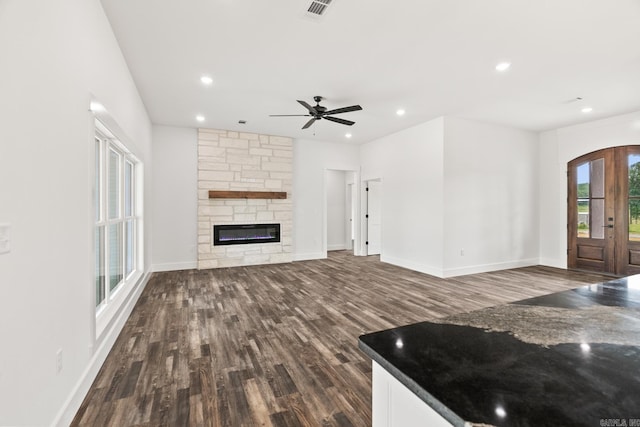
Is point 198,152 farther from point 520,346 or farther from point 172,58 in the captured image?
point 520,346

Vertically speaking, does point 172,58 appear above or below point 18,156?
above

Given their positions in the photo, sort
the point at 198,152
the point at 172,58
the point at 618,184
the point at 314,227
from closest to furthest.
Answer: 1. the point at 172,58
2. the point at 618,184
3. the point at 198,152
4. the point at 314,227

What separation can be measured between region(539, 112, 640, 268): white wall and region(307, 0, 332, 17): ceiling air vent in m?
6.31

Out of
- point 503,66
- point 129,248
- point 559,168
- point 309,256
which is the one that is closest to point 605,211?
point 559,168

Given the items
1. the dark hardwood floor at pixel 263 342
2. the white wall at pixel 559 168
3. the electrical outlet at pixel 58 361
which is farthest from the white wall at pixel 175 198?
the white wall at pixel 559 168

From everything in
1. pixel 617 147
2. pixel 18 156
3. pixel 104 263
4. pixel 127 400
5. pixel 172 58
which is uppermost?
pixel 172 58

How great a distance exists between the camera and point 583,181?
20.1 ft

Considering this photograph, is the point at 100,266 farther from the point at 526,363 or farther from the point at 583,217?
the point at 583,217

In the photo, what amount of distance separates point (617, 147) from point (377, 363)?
7.43 meters

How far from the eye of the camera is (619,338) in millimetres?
932

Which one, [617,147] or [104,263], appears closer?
[104,263]

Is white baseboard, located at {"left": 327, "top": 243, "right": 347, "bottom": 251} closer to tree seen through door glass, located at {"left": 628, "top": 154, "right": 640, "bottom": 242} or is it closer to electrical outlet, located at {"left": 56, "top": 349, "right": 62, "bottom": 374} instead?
tree seen through door glass, located at {"left": 628, "top": 154, "right": 640, "bottom": 242}

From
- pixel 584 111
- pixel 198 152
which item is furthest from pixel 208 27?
pixel 584 111

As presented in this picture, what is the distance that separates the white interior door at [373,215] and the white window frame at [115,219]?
5.49 meters
